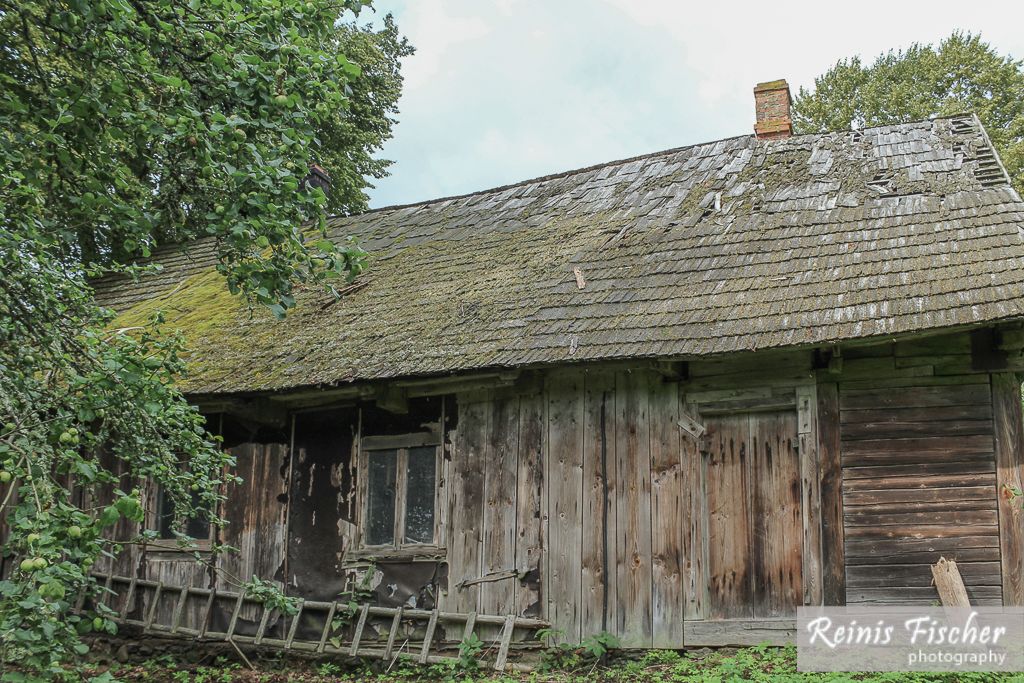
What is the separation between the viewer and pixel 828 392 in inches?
323

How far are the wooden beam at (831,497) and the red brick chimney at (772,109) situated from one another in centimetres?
595

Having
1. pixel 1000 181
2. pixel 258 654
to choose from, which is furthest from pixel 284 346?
pixel 1000 181

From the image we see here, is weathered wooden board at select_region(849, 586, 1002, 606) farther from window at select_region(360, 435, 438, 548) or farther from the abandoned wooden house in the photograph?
window at select_region(360, 435, 438, 548)

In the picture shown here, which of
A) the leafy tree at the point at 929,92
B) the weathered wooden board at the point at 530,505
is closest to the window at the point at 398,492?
the weathered wooden board at the point at 530,505

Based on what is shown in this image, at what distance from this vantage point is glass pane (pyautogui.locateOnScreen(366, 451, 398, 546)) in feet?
32.1

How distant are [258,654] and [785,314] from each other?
5961 mm

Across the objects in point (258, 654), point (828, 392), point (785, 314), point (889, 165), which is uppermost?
point (889, 165)

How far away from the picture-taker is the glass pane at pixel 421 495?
31.4ft

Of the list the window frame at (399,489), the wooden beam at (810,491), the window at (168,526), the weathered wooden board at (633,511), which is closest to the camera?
the wooden beam at (810,491)

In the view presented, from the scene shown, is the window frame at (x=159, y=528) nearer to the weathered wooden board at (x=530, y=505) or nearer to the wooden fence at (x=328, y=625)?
the wooden fence at (x=328, y=625)

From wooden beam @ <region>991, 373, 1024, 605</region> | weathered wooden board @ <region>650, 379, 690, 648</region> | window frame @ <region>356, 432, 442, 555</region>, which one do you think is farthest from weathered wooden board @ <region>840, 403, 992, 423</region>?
window frame @ <region>356, 432, 442, 555</region>

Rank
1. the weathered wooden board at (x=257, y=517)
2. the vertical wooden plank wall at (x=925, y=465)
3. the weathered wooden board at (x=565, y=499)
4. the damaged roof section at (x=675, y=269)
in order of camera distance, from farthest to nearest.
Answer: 1. the weathered wooden board at (x=257, y=517)
2. the weathered wooden board at (x=565, y=499)
3. the damaged roof section at (x=675, y=269)
4. the vertical wooden plank wall at (x=925, y=465)

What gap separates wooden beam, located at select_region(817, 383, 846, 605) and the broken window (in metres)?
3.57

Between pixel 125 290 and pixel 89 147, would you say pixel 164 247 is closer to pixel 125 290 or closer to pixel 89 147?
pixel 125 290
